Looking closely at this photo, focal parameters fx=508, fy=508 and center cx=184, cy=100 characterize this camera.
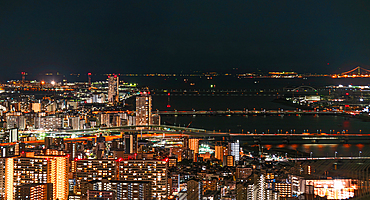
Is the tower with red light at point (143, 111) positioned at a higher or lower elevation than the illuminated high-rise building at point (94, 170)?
higher

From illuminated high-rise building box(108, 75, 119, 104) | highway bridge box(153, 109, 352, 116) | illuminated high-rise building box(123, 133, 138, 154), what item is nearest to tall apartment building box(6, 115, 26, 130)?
illuminated high-rise building box(123, 133, 138, 154)

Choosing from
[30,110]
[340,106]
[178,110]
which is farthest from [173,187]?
[340,106]

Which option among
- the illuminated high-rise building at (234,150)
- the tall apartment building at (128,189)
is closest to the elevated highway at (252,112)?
the illuminated high-rise building at (234,150)

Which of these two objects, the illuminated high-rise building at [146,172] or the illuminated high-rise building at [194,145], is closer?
the illuminated high-rise building at [146,172]

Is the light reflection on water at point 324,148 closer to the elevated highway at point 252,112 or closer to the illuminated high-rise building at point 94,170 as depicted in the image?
the illuminated high-rise building at point 94,170

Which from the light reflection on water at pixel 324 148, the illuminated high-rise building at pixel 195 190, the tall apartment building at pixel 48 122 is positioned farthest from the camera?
the tall apartment building at pixel 48 122

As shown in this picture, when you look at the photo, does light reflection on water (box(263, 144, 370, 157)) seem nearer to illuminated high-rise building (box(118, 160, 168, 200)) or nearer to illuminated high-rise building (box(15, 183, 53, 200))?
illuminated high-rise building (box(118, 160, 168, 200))

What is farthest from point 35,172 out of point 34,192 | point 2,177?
point 34,192
